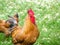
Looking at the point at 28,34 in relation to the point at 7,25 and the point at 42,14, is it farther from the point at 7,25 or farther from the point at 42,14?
the point at 42,14

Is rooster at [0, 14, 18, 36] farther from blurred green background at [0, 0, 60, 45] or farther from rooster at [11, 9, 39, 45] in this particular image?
rooster at [11, 9, 39, 45]

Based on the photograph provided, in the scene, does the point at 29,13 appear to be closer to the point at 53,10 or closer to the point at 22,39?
the point at 22,39

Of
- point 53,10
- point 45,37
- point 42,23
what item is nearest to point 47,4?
point 53,10

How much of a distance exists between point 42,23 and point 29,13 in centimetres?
259

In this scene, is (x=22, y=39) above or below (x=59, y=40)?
above

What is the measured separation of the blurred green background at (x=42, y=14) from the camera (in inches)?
344

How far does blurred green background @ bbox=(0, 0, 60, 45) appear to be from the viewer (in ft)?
28.7

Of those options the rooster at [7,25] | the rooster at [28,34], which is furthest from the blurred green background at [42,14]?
the rooster at [28,34]

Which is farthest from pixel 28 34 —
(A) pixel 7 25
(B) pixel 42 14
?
(B) pixel 42 14

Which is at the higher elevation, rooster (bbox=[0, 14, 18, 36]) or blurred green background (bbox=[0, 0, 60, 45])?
rooster (bbox=[0, 14, 18, 36])

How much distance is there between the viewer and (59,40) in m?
8.75

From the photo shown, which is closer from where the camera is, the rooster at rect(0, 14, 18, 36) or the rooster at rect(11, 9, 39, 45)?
the rooster at rect(11, 9, 39, 45)

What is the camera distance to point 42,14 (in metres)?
10.6

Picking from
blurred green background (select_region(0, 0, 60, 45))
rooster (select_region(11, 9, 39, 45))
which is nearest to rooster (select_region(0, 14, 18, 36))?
blurred green background (select_region(0, 0, 60, 45))
